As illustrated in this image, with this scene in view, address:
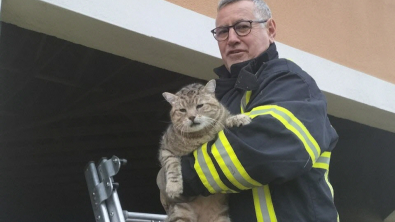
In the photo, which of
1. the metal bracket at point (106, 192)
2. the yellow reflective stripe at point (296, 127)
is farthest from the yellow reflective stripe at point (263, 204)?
the metal bracket at point (106, 192)

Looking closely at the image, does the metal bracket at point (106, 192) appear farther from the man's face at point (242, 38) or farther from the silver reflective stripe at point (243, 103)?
the man's face at point (242, 38)

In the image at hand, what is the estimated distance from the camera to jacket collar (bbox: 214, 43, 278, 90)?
2068 millimetres

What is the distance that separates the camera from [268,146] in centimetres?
184

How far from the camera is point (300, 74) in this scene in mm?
2096

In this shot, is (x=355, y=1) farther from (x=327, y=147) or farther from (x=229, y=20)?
(x=327, y=147)

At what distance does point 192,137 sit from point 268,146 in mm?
668

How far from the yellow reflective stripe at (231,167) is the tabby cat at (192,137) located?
13 cm

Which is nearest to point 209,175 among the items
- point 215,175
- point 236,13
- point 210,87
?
point 215,175

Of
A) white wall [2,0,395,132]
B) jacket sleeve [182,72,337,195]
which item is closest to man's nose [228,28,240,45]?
jacket sleeve [182,72,337,195]

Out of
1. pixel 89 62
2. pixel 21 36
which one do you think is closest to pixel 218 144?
pixel 21 36

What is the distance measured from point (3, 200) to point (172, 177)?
10.6 m

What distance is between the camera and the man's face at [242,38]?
2.38 meters

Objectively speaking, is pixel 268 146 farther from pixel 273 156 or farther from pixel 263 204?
pixel 263 204

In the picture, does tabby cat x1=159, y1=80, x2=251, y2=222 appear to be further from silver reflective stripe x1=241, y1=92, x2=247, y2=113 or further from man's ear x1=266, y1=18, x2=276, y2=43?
man's ear x1=266, y1=18, x2=276, y2=43
